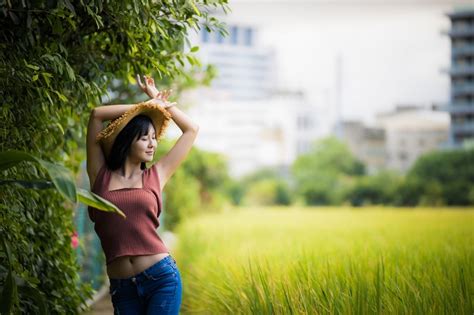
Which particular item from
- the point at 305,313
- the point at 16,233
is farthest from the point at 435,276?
the point at 16,233

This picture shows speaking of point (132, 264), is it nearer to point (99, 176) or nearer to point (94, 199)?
point (99, 176)

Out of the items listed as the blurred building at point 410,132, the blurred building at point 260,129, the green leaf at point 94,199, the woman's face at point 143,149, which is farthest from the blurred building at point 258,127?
the green leaf at point 94,199

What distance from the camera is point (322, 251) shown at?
6.07m

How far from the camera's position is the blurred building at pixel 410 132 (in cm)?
9619

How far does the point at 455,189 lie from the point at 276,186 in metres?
12.5

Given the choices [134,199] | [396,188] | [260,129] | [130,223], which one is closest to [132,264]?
[130,223]

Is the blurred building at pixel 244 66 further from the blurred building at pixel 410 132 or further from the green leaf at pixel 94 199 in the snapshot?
the green leaf at pixel 94 199

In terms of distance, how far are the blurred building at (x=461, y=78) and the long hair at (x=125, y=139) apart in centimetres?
7870

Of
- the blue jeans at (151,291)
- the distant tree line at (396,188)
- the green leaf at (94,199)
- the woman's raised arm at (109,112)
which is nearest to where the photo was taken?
the green leaf at (94,199)

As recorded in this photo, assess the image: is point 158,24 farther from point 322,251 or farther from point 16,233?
point 322,251

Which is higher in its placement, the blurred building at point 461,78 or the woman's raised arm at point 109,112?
the blurred building at point 461,78

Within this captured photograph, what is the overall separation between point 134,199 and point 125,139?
301 mm

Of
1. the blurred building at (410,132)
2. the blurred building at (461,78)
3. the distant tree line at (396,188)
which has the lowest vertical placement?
the distant tree line at (396,188)

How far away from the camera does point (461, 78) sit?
81.6 meters
